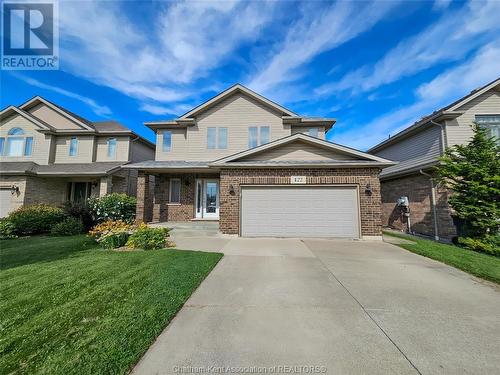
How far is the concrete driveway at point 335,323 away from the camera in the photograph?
2.27m

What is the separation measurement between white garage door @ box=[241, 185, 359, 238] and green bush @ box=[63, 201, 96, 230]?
8.33 meters

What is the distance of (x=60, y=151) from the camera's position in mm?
16359

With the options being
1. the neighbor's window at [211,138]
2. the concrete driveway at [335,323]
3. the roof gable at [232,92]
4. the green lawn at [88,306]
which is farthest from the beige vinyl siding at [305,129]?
the green lawn at [88,306]

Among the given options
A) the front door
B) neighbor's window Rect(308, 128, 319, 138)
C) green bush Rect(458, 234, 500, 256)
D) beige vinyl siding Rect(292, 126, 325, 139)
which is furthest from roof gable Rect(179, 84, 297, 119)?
green bush Rect(458, 234, 500, 256)

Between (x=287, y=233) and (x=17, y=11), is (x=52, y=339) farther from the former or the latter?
(x=17, y=11)

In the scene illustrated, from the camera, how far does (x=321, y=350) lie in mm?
2453

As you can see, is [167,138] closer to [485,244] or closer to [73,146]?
[73,146]

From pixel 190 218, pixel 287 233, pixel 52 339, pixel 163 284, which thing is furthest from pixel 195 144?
pixel 52 339

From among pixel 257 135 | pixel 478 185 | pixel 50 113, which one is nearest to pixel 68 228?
pixel 257 135

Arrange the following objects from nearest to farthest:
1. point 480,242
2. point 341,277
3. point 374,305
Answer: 1. point 374,305
2. point 341,277
3. point 480,242

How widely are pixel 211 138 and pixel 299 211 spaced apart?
807 centimetres

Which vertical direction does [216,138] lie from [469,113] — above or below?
below

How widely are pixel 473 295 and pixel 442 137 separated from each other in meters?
10.6

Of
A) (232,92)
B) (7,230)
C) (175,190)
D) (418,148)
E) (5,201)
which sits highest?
(232,92)
